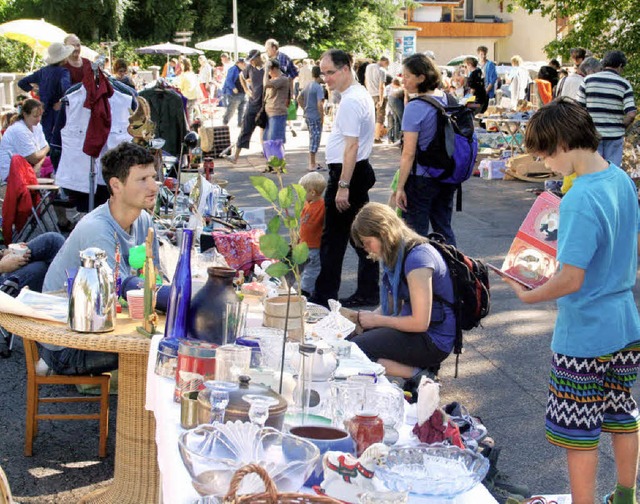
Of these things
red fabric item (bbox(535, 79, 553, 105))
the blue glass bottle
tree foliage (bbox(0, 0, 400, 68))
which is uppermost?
tree foliage (bbox(0, 0, 400, 68))

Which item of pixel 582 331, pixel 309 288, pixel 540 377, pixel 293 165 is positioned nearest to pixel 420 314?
pixel 582 331

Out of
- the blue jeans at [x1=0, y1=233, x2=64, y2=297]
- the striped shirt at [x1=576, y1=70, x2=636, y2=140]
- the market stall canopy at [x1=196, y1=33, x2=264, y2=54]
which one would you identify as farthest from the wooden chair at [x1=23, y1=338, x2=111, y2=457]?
the market stall canopy at [x1=196, y1=33, x2=264, y2=54]

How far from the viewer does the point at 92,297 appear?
360cm

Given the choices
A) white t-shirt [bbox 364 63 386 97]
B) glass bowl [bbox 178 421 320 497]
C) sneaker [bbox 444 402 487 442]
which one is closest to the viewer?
glass bowl [bbox 178 421 320 497]

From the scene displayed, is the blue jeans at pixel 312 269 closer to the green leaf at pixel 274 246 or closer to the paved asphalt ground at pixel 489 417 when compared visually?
the paved asphalt ground at pixel 489 417

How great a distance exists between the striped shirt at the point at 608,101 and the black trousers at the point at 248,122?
5.93m

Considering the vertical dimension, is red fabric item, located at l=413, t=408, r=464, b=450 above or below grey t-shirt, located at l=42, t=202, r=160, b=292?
below

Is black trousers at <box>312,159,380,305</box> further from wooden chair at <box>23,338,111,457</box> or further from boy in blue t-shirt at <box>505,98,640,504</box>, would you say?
boy in blue t-shirt at <box>505,98,640,504</box>

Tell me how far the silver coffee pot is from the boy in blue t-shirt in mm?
1598

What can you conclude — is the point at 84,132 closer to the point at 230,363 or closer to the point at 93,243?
the point at 93,243

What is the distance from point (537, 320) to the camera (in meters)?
7.04

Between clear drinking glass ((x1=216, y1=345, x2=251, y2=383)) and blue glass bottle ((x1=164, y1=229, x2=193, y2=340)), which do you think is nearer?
clear drinking glass ((x1=216, y1=345, x2=251, y2=383))

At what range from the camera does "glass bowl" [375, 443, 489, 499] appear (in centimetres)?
221

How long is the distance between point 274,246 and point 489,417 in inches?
110
